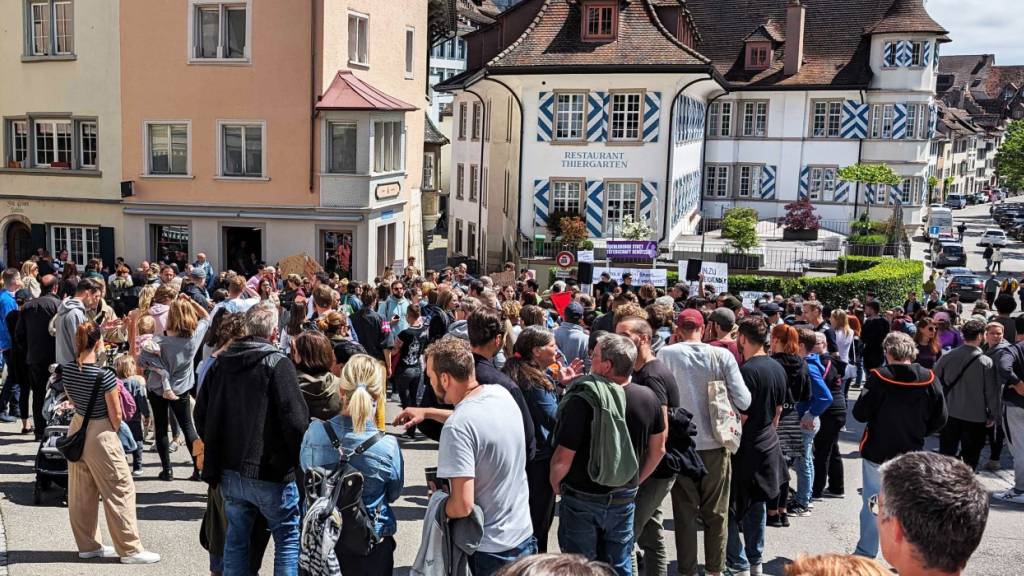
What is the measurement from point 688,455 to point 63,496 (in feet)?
18.8

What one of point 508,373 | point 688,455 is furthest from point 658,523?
point 508,373

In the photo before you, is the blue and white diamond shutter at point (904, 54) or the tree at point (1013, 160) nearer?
the blue and white diamond shutter at point (904, 54)

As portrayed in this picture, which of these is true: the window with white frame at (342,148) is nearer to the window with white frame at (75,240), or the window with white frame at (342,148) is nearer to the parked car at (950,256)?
the window with white frame at (75,240)

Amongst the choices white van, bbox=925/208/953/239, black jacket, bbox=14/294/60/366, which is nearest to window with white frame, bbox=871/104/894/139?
white van, bbox=925/208/953/239

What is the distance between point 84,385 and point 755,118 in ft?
155

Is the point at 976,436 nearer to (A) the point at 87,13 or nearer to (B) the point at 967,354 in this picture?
(B) the point at 967,354

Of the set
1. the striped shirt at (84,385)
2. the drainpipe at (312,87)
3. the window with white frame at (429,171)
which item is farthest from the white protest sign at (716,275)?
the window with white frame at (429,171)

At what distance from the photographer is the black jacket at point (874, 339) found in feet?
54.1

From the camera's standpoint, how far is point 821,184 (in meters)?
51.4

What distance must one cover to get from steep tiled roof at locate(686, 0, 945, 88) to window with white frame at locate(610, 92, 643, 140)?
61.1 feet

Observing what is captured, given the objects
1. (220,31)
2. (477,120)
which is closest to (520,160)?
(477,120)

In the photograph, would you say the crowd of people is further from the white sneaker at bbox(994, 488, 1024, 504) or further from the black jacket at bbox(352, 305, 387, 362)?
the black jacket at bbox(352, 305, 387, 362)

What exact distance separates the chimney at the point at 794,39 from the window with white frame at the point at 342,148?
30.7m

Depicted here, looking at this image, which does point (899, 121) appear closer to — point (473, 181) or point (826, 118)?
point (826, 118)
